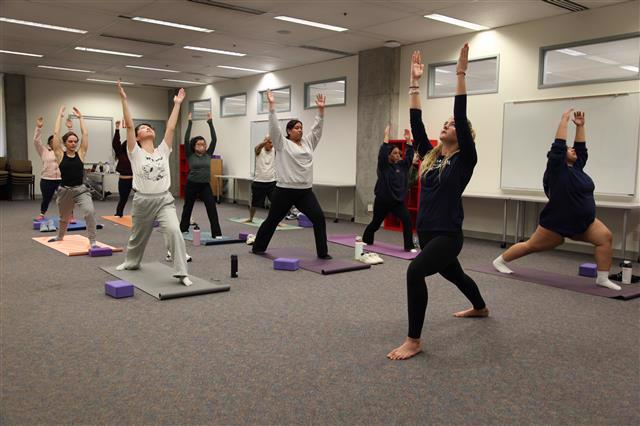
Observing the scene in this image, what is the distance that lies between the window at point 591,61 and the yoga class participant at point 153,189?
510 cm

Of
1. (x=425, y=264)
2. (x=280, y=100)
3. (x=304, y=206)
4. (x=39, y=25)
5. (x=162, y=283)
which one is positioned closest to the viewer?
(x=425, y=264)

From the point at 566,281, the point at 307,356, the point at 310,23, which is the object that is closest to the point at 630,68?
the point at 566,281

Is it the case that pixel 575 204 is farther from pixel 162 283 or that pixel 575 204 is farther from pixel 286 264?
pixel 162 283

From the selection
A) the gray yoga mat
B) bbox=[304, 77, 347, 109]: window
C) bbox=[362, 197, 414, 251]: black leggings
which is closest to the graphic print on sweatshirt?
the gray yoga mat

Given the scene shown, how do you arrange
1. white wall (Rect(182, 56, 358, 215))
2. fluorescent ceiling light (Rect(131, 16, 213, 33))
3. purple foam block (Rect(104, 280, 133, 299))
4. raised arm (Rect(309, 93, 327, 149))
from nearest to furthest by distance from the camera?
purple foam block (Rect(104, 280, 133, 299)) < raised arm (Rect(309, 93, 327, 149)) < fluorescent ceiling light (Rect(131, 16, 213, 33)) < white wall (Rect(182, 56, 358, 215))

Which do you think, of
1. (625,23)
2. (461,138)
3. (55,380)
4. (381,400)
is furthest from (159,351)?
(625,23)

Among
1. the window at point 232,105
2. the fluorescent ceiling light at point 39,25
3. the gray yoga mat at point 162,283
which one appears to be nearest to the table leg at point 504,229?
the gray yoga mat at point 162,283

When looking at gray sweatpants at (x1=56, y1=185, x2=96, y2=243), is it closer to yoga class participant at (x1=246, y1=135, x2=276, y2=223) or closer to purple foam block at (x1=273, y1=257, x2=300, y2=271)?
purple foam block at (x1=273, y1=257, x2=300, y2=271)

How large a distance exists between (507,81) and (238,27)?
4.02m

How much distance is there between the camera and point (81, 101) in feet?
49.1

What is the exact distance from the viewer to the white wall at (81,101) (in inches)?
565

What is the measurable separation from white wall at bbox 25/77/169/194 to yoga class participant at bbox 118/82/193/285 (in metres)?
11.1

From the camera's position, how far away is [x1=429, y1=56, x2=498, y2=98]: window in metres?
8.27

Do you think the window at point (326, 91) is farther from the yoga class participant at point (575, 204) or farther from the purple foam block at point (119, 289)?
the purple foam block at point (119, 289)
